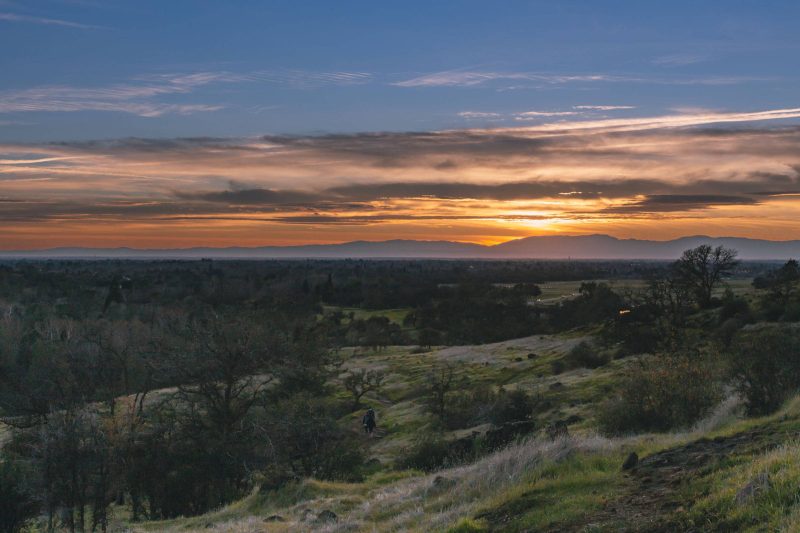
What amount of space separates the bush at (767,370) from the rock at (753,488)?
12478 mm

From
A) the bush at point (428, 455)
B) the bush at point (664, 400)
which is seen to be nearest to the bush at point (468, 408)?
the bush at point (428, 455)

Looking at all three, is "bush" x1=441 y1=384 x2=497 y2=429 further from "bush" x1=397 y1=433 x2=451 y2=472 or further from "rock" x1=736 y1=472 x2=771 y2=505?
"rock" x1=736 y1=472 x2=771 y2=505

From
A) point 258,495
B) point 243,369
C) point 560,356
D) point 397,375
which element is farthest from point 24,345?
point 258,495

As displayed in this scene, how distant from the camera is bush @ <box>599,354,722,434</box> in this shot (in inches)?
981

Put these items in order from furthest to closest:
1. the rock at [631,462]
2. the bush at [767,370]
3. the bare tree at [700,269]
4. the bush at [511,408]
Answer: the bare tree at [700,269] < the bush at [511,408] < the bush at [767,370] < the rock at [631,462]

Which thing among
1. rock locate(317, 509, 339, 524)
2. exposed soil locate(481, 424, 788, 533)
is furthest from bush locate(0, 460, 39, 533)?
exposed soil locate(481, 424, 788, 533)

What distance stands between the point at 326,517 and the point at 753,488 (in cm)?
1099

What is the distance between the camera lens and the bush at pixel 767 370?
→ 2208 centimetres

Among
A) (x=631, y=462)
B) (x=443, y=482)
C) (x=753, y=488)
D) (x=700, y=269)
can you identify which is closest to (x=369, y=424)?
(x=443, y=482)

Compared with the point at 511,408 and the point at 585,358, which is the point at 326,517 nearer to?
the point at 511,408

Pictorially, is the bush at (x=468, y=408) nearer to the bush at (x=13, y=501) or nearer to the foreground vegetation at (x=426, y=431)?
the foreground vegetation at (x=426, y=431)

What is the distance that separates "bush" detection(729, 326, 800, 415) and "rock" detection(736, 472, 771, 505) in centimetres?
1248

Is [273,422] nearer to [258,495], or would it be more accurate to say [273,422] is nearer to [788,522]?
[258,495]

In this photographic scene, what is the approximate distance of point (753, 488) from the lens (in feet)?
32.7
